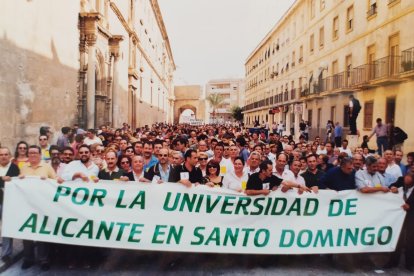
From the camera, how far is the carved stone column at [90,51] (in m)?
15.8

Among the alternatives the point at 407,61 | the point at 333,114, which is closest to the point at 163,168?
the point at 407,61

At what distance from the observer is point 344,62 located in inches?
1044

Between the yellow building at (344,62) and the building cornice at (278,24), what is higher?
the building cornice at (278,24)

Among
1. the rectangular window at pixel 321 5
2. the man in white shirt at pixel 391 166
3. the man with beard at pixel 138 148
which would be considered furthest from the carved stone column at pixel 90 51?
the rectangular window at pixel 321 5

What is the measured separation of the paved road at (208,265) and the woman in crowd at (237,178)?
0.94 m

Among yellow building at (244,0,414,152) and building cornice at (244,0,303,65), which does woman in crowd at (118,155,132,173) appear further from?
building cornice at (244,0,303,65)

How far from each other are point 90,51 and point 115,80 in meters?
A: 4.84

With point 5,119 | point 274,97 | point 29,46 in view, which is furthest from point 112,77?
point 274,97

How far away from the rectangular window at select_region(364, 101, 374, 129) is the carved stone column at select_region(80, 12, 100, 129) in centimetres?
1498

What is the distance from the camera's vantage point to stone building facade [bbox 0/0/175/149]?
10.5 m

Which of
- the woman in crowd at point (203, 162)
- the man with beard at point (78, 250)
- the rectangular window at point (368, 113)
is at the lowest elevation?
the man with beard at point (78, 250)

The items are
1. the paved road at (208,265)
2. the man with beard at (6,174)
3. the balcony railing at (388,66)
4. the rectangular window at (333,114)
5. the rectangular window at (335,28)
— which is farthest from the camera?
Result: the rectangular window at (333,114)

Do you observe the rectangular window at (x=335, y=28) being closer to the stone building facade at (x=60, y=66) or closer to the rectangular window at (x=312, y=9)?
the rectangular window at (x=312, y=9)

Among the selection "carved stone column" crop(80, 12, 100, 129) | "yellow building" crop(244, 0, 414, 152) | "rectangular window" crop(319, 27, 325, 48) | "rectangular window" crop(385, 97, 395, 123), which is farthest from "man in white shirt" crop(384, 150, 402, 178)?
"rectangular window" crop(319, 27, 325, 48)
